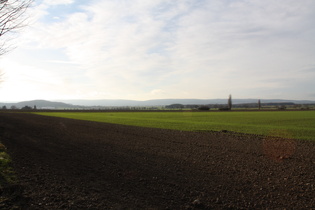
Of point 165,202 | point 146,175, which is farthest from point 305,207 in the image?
point 146,175

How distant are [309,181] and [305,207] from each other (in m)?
2.36

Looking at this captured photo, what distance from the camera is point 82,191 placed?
260 inches

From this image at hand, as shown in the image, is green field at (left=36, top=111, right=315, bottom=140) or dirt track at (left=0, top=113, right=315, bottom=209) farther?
green field at (left=36, top=111, right=315, bottom=140)

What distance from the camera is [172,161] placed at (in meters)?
10.6

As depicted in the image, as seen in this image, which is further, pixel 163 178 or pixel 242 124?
pixel 242 124

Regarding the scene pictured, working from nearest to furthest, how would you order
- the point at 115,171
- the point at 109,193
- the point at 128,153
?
the point at 109,193, the point at 115,171, the point at 128,153

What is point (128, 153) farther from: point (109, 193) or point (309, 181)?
point (309, 181)

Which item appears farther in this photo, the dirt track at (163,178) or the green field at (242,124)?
the green field at (242,124)

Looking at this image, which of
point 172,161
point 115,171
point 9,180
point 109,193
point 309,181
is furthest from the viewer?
point 172,161

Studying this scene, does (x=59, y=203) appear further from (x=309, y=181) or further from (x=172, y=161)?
(x=309, y=181)

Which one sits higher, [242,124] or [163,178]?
[163,178]

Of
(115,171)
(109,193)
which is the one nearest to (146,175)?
(115,171)

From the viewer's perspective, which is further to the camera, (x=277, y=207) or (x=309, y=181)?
(x=309, y=181)

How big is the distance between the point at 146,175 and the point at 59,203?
3226 millimetres
